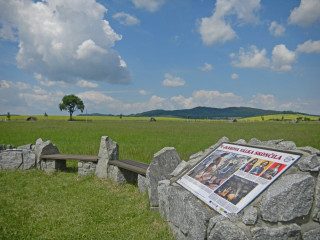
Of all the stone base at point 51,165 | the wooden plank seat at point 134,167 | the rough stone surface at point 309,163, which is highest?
the rough stone surface at point 309,163

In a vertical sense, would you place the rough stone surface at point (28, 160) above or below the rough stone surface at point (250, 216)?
below

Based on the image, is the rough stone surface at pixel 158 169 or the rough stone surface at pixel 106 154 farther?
the rough stone surface at pixel 106 154

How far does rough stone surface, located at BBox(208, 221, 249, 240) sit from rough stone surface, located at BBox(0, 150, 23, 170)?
30.0ft

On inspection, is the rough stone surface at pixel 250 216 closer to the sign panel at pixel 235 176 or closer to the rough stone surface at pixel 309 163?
the sign panel at pixel 235 176

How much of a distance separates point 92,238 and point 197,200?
2.19 meters

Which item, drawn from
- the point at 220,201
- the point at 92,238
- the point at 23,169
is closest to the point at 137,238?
the point at 92,238

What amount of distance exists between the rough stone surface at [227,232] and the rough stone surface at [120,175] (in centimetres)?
495

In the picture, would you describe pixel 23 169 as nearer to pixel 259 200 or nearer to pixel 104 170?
pixel 104 170

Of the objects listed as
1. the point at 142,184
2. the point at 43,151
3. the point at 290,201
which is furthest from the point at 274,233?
the point at 43,151

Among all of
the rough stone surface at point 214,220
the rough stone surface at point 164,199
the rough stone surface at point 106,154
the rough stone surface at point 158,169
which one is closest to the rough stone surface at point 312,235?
the rough stone surface at point 214,220

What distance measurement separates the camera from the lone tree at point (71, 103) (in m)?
89.7

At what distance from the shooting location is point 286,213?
3080 mm

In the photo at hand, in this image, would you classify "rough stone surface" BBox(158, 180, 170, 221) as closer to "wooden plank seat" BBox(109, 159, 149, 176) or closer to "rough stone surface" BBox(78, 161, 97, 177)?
"wooden plank seat" BBox(109, 159, 149, 176)

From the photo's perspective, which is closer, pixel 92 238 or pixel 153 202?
pixel 92 238
